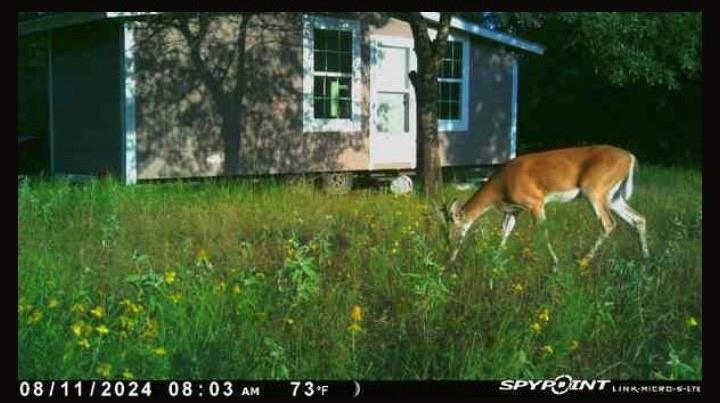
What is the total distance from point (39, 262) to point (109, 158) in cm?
721

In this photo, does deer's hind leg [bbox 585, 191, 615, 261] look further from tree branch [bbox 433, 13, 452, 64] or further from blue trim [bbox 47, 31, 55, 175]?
blue trim [bbox 47, 31, 55, 175]

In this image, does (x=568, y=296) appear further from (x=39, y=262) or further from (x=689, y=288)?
(x=39, y=262)

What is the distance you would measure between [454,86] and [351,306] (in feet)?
40.1

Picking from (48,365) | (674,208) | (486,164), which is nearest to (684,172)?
(674,208)

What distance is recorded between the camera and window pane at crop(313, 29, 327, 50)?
47.7 feet

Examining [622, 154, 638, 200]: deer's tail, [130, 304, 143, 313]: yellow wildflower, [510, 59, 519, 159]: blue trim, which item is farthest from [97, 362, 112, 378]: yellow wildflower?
[510, 59, 519, 159]: blue trim

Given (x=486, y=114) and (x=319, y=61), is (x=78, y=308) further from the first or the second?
(x=486, y=114)

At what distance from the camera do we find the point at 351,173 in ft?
49.5

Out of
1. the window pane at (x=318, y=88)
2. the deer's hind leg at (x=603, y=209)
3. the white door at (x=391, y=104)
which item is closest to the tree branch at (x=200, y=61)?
the window pane at (x=318, y=88)

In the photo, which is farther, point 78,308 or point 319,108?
point 319,108

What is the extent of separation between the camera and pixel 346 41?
15.0 m

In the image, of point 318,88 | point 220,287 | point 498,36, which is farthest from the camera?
point 498,36

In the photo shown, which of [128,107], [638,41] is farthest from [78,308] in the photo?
[638,41]

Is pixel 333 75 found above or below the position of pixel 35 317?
above
